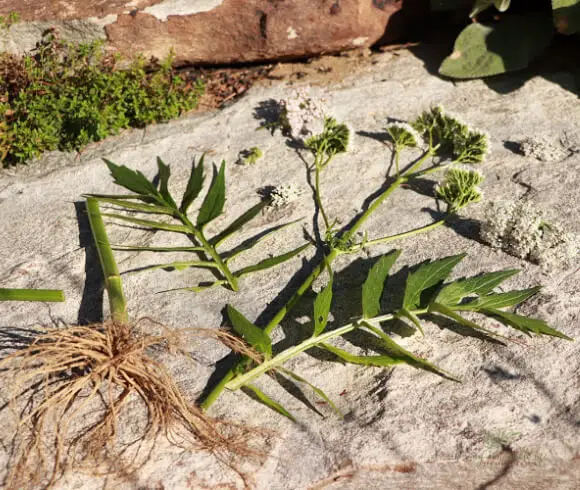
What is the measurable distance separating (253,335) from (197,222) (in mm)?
788

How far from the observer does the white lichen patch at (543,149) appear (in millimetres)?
3834

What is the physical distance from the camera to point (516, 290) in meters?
2.86

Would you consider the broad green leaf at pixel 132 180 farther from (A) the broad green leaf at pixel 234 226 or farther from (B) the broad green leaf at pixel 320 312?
(B) the broad green leaf at pixel 320 312

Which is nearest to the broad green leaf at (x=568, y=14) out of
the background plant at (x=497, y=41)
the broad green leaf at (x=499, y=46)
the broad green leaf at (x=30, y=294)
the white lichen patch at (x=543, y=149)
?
the background plant at (x=497, y=41)

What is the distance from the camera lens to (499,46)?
4512mm

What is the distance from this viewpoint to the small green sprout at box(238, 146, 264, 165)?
3.99 m

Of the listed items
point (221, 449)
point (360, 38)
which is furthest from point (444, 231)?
point (360, 38)

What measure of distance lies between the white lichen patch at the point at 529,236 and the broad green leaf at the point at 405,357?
0.85 meters

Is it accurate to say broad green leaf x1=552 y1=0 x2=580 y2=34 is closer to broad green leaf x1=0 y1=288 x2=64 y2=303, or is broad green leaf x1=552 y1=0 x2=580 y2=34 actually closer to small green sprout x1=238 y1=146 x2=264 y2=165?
small green sprout x1=238 y1=146 x2=264 y2=165

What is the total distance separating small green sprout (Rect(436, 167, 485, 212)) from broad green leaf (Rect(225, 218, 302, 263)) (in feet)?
2.62

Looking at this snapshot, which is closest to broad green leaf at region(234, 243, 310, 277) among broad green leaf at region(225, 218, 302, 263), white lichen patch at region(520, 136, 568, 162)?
broad green leaf at region(225, 218, 302, 263)

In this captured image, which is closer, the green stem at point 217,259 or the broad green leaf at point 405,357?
the broad green leaf at point 405,357

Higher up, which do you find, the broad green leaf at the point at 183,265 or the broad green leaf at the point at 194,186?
the broad green leaf at the point at 194,186

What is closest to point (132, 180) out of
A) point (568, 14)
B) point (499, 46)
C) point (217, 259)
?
point (217, 259)
